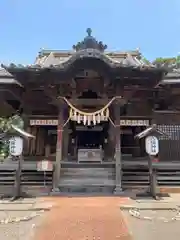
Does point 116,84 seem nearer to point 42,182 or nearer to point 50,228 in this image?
point 42,182

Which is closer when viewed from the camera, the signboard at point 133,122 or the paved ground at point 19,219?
the paved ground at point 19,219

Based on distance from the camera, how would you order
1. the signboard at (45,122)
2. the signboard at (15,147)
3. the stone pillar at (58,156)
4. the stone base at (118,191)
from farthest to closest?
the signboard at (45,122) < the stone pillar at (58,156) < the stone base at (118,191) < the signboard at (15,147)

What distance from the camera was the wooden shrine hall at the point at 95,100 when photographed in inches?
366

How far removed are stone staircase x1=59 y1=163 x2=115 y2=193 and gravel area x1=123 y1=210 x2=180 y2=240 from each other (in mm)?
3137

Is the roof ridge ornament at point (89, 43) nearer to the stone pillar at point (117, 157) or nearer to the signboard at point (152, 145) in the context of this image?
the stone pillar at point (117, 157)

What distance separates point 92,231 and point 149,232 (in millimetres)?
1095

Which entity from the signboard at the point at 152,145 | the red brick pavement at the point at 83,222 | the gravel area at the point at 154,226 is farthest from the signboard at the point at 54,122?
the gravel area at the point at 154,226

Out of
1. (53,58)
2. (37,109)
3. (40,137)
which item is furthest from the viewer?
(53,58)

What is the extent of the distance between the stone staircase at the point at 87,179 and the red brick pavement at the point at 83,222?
1857mm

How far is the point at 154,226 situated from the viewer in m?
5.04

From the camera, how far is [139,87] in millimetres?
10359

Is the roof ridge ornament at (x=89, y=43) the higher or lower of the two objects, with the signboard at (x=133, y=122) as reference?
higher

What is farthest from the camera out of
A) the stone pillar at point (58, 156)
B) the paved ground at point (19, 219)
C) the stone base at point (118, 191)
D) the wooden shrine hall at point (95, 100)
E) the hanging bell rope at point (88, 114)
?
the hanging bell rope at point (88, 114)

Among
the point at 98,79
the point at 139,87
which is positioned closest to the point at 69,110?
the point at 98,79
